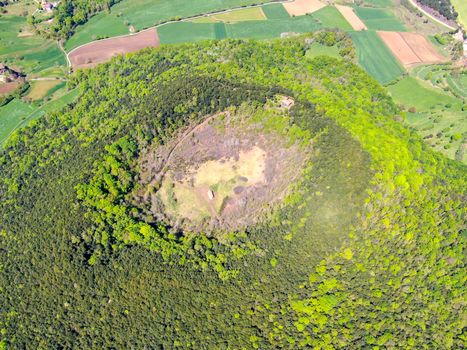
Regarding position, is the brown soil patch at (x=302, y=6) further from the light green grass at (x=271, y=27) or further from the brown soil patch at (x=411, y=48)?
the brown soil patch at (x=411, y=48)

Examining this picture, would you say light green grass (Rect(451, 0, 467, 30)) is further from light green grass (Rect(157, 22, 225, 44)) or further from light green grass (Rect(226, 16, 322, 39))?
light green grass (Rect(157, 22, 225, 44))

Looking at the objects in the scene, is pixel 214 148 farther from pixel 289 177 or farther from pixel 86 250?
pixel 86 250

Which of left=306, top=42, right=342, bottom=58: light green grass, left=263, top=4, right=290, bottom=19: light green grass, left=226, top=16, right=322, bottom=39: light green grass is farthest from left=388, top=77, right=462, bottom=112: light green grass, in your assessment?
left=263, top=4, right=290, bottom=19: light green grass

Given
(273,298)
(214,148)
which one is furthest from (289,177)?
(273,298)

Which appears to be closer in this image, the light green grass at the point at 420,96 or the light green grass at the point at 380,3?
the light green grass at the point at 420,96

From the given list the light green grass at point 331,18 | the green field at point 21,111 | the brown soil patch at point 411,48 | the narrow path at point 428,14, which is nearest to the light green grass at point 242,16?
the light green grass at point 331,18
